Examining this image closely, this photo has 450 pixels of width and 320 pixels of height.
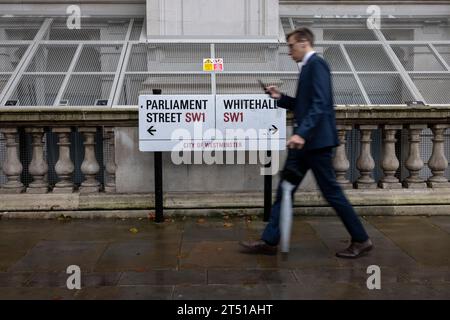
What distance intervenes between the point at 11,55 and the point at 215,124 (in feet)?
12.8

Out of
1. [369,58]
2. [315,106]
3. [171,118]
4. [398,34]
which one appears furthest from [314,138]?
[398,34]

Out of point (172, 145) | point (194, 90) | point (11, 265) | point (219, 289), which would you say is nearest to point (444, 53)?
point (194, 90)

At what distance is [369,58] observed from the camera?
849 cm

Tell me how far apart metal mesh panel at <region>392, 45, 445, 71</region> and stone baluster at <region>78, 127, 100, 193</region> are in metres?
4.70

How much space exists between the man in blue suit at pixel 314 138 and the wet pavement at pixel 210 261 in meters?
0.26

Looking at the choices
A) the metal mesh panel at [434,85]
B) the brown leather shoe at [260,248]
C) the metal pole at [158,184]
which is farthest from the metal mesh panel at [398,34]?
the brown leather shoe at [260,248]

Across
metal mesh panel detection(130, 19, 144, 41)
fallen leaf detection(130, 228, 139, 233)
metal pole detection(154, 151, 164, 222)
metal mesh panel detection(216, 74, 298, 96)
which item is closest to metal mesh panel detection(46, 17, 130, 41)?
metal mesh panel detection(130, 19, 144, 41)

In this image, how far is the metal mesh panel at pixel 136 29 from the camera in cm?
942

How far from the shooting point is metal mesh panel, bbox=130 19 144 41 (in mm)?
9416

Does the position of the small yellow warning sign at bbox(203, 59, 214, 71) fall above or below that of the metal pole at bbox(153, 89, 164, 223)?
above

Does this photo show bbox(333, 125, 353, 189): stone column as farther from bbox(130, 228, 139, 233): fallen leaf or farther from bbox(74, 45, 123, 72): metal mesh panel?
bbox(74, 45, 123, 72): metal mesh panel

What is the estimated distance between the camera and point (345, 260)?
199 inches

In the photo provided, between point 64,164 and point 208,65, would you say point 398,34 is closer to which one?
point 208,65

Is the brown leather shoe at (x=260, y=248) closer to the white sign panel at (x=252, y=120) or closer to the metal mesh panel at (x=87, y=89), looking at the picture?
the white sign panel at (x=252, y=120)
